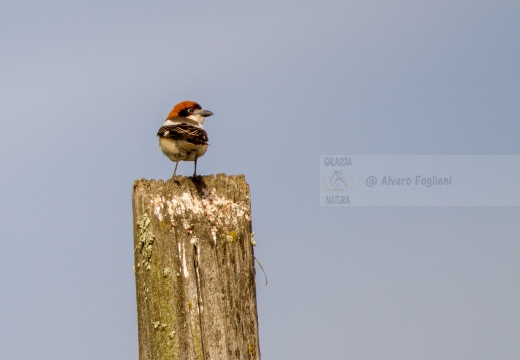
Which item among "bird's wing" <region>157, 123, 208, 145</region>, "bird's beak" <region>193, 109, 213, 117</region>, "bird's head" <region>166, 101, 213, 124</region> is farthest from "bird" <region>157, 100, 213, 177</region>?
"bird's beak" <region>193, 109, 213, 117</region>

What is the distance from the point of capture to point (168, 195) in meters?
4.31

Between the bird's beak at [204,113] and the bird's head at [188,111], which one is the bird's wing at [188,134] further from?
the bird's beak at [204,113]

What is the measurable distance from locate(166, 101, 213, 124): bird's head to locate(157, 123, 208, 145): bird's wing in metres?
1.42

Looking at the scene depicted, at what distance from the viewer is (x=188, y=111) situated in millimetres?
9789

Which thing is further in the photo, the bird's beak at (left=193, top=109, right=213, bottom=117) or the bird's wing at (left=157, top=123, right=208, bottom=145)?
the bird's beak at (left=193, top=109, right=213, bottom=117)

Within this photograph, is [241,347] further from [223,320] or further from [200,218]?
[200,218]

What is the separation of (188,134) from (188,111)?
1793 mm

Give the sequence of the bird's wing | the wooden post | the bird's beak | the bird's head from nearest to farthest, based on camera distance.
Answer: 1. the wooden post
2. the bird's wing
3. the bird's head
4. the bird's beak

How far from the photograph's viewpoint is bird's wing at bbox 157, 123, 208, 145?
316 inches

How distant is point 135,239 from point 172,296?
0.42 meters

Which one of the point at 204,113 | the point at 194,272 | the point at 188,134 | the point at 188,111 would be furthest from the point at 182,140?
the point at 194,272

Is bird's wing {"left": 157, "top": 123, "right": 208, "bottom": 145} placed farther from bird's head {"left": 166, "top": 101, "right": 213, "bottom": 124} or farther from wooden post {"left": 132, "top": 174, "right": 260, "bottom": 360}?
wooden post {"left": 132, "top": 174, "right": 260, "bottom": 360}

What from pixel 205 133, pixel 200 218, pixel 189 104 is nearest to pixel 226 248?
pixel 200 218

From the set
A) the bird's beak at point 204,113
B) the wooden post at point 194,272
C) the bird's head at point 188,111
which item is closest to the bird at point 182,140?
the bird's head at point 188,111
